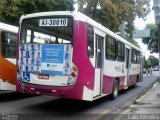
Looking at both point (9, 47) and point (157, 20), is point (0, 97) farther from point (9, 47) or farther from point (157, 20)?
point (157, 20)

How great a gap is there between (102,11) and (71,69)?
19.4 m

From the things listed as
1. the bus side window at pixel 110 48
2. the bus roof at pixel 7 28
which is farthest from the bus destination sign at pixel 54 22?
the bus side window at pixel 110 48

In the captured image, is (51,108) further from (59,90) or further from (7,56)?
(7,56)

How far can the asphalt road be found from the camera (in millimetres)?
10422

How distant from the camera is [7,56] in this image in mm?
12711

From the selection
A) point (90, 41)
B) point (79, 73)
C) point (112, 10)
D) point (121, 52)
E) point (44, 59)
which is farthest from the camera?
point (112, 10)

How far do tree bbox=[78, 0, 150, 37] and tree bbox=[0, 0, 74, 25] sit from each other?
1.68 m

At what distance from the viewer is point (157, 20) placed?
1662cm

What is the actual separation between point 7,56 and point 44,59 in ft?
7.98

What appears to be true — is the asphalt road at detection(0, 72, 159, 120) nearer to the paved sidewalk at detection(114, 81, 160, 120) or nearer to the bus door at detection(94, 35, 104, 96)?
the paved sidewalk at detection(114, 81, 160, 120)

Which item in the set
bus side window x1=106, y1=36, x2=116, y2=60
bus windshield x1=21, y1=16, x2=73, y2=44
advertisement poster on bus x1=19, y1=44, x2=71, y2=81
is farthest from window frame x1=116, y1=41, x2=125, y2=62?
advertisement poster on bus x1=19, y1=44, x2=71, y2=81

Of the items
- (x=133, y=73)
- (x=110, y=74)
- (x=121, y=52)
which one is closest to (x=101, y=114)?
(x=110, y=74)

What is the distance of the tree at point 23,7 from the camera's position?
21.4 meters

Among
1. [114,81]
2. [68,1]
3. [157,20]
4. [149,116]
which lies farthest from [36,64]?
[68,1]
